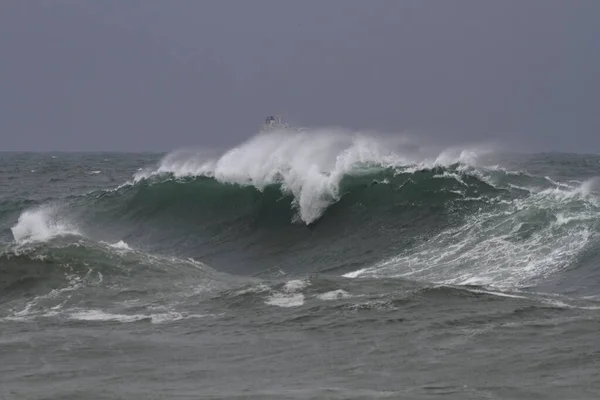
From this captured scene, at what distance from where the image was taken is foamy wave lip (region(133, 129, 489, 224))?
24.0 m

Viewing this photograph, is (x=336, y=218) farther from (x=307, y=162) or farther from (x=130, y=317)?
(x=130, y=317)

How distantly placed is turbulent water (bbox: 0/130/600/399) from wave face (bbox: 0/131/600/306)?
72 millimetres

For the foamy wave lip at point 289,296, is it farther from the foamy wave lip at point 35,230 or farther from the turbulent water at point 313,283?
the foamy wave lip at point 35,230

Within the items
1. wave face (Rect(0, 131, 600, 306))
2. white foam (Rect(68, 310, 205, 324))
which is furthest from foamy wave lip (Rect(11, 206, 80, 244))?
white foam (Rect(68, 310, 205, 324))

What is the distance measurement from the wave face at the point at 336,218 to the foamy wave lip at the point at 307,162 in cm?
5

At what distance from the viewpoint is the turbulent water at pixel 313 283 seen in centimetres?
939

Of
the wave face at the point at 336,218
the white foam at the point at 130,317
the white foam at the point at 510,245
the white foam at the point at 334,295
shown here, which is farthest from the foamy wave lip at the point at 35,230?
the white foam at the point at 334,295

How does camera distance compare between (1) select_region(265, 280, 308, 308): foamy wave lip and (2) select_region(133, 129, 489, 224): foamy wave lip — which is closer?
(1) select_region(265, 280, 308, 308): foamy wave lip

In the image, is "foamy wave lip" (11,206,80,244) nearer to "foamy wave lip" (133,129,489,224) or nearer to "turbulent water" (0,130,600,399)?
"turbulent water" (0,130,600,399)

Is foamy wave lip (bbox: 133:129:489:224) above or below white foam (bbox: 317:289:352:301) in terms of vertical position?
above

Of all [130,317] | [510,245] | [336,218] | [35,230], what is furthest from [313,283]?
[35,230]

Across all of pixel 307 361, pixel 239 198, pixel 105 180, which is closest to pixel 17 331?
pixel 307 361

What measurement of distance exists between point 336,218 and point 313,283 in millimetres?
8689

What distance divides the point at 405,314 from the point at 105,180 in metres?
41.4
